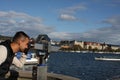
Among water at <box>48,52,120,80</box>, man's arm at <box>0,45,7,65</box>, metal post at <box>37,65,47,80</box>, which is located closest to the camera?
man's arm at <box>0,45,7,65</box>

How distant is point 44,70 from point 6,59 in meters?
3.86

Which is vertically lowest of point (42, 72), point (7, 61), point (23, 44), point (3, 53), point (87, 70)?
point (87, 70)

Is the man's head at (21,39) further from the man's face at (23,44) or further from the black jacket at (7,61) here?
the black jacket at (7,61)

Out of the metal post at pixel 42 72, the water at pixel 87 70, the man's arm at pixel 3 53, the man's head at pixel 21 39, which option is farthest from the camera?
the water at pixel 87 70

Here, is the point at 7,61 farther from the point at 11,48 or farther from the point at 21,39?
the point at 21,39

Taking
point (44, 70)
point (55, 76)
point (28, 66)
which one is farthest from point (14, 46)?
point (28, 66)

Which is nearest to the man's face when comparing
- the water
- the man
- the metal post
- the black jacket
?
the man

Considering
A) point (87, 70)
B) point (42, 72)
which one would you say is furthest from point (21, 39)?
point (87, 70)

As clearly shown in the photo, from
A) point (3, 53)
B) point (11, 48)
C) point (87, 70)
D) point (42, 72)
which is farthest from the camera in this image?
point (87, 70)

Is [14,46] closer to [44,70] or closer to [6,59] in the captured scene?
[6,59]

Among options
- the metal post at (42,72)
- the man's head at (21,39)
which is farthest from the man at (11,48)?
the metal post at (42,72)

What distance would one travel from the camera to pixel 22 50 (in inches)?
234

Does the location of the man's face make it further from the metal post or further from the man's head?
the metal post

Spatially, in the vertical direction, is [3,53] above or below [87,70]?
above
